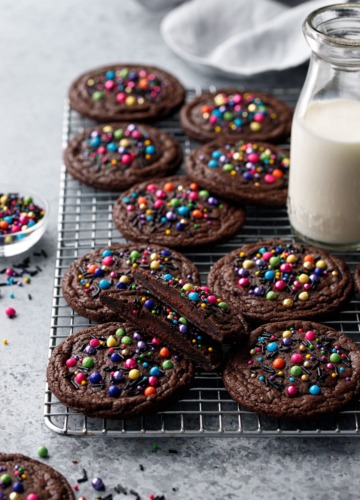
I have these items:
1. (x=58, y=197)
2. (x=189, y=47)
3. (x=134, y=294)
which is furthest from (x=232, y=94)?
(x=134, y=294)

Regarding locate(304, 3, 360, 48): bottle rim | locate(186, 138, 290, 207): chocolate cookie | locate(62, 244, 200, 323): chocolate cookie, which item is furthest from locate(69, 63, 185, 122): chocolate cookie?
locate(304, 3, 360, 48): bottle rim

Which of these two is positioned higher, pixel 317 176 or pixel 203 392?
pixel 317 176

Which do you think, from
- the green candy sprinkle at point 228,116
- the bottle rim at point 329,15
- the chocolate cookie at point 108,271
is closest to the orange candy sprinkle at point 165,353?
the chocolate cookie at point 108,271

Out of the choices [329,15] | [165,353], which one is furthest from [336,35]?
[165,353]

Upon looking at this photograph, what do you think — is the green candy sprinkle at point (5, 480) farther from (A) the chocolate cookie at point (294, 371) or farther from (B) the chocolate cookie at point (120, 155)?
(B) the chocolate cookie at point (120, 155)

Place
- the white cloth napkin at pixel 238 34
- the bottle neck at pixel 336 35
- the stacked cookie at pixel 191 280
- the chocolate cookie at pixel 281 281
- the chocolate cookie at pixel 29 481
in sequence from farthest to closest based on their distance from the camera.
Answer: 1. the white cloth napkin at pixel 238 34
2. the chocolate cookie at pixel 281 281
3. the bottle neck at pixel 336 35
4. the stacked cookie at pixel 191 280
5. the chocolate cookie at pixel 29 481

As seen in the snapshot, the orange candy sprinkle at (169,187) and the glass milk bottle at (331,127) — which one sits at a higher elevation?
the glass milk bottle at (331,127)

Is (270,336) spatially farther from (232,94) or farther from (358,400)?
(232,94)

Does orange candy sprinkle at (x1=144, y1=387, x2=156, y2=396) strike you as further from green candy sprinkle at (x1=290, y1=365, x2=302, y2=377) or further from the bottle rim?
the bottle rim
